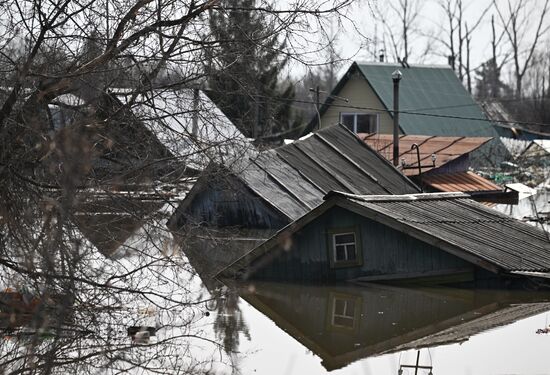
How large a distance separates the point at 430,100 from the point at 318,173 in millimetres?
21805

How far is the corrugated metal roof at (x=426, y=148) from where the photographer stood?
3359 centimetres

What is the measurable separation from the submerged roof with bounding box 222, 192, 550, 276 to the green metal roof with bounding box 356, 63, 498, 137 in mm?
22614

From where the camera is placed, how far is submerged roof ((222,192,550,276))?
58.9 feet

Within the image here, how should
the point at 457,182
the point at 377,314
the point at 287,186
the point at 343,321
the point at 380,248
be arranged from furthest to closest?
1. the point at 457,182
2. the point at 287,186
3. the point at 380,248
4. the point at 377,314
5. the point at 343,321

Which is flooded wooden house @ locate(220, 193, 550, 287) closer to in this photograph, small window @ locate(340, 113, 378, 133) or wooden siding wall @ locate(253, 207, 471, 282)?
wooden siding wall @ locate(253, 207, 471, 282)

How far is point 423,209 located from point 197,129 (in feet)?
22.8

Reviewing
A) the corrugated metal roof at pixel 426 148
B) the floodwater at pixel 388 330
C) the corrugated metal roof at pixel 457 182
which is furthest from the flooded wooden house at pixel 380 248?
the corrugated metal roof at pixel 426 148

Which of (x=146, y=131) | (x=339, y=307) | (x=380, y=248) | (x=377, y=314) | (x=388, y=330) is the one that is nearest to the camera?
(x=146, y=131)

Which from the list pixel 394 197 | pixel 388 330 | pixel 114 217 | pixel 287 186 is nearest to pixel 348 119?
pixel 287 186

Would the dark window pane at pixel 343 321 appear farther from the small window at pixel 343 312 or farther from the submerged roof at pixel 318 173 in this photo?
the submerged roof at pixel 318 173

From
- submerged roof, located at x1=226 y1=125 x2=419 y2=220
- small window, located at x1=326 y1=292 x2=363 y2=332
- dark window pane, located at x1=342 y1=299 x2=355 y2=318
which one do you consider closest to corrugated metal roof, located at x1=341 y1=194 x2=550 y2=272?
small window, located at x1=326 y1=292 x2=363 y2=332

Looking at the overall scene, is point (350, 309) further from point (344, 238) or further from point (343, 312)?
point (344, 238)

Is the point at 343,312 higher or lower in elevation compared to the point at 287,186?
lower

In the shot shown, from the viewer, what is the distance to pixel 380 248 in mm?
18797
